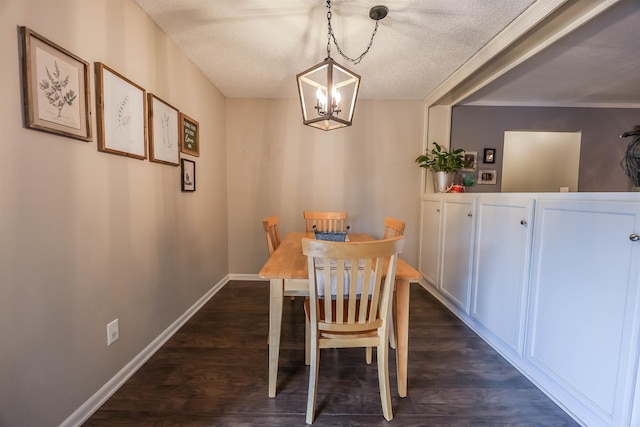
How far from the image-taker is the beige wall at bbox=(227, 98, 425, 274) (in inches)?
126

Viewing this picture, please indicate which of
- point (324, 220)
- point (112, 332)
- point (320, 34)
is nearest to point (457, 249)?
point (324, 220)

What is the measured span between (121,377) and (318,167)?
2.60 metres

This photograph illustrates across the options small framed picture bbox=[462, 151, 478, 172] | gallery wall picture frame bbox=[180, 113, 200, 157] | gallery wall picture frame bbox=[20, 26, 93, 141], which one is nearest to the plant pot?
small framed picture bbox=[462, 151, 478, 172]

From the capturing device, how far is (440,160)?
2865mm

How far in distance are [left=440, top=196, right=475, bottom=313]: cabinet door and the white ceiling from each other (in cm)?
130

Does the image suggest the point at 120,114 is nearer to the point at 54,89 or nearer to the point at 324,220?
the point at 54,89

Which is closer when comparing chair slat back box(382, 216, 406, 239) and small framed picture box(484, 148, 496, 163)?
chair slat back box(382, 216, 406, 239)

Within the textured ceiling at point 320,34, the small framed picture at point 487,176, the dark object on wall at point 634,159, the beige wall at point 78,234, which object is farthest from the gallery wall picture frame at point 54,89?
the small framed picture at point 487,176

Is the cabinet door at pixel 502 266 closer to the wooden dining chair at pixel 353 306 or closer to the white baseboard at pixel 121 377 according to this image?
the wooden dining chair at pixel 353 306

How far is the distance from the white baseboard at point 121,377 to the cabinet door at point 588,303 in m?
2.46

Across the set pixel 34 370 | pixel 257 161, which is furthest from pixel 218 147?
pixel 34 370

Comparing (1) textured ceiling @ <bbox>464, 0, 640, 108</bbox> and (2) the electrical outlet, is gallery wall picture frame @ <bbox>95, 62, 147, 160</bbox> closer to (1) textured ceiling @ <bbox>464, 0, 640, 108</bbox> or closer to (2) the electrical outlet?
(2) the electrical outlet

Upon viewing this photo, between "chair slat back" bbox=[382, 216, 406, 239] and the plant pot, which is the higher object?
the plant pot

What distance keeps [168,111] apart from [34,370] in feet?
5.64
